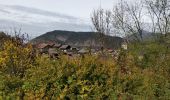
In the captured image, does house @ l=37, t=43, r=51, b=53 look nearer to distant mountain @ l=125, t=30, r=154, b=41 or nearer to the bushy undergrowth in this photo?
the bushy undergrowth

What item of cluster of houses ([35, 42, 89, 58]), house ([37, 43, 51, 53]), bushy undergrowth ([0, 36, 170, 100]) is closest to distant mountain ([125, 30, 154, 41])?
Answer: cluster of houses ([35, 42, 89, 58])

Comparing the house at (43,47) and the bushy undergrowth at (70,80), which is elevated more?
the house at (43,47)

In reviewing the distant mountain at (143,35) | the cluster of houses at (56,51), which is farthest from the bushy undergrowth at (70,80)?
the distant mountain at (143,35)

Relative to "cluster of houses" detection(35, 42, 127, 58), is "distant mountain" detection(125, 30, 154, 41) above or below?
above

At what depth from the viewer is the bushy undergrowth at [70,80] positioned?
10.3 m

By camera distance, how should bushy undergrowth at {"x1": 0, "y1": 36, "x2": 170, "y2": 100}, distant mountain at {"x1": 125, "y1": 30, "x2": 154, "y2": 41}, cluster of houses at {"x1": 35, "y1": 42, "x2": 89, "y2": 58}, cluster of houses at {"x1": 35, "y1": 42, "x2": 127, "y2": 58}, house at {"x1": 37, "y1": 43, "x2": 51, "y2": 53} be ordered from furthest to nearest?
distant mountain at {"x1": 125, "y1": 30, "x2": 154, "y2": 41} < house at {"x1": 37, "y1": 43, "x2": 51, "y2": 53} < cluster of houses at {"x1": 35, "y1": 42, "x2": 89, "y2": 58} < cluster of houses at {"x1": 35, "y1": 42, "x2": 127, "y2": 58} < bushy undergrowth at {"x1": 0, "y1": 36, "x2": 170, "y2": 100}

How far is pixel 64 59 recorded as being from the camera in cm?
1183

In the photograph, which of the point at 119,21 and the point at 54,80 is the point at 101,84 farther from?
the point at 119,21

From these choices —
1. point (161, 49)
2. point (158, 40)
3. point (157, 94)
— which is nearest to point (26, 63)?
point (157, 94)

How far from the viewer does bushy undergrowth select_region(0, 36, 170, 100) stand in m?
10.3

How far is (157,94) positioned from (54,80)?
3269 mm

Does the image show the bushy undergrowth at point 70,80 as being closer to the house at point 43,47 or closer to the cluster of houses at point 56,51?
the cluster of houses at point 56,51

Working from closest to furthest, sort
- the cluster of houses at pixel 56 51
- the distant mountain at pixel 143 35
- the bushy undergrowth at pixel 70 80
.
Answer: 1. the bushy undergrowth at pixel 70 80
2. the cluster of houses at pixel 56 51
3. the distant mountain at pixel 143 35

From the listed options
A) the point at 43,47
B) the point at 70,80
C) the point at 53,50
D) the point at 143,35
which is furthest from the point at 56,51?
the point at 143,35
